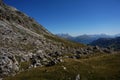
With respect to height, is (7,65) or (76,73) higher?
(7,65)

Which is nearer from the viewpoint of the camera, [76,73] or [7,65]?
[76,73]

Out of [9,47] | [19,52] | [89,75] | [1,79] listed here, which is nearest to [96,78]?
[89,75]

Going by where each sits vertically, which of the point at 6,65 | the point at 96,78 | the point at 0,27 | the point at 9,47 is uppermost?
the point at 0,27

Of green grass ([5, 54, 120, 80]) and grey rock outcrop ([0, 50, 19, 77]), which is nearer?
green grass ([5, 54, 120, 80])

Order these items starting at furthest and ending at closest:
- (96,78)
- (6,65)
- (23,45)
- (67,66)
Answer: (23,45), (6,65), (67,66), (96,78)

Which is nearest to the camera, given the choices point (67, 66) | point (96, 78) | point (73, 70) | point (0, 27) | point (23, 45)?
point (96, 78)

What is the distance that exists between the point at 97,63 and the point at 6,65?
103 ft

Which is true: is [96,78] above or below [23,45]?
below

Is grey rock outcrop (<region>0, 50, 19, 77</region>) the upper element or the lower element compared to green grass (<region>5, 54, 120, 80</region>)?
upper

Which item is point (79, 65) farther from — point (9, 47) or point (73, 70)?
point (9, 47)

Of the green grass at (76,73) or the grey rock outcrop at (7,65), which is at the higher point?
the grey rock outcrop at (7,65)

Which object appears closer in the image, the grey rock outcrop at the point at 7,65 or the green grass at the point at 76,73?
the green grass at the point at 76,73

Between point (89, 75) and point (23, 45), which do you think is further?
point (23, 45)

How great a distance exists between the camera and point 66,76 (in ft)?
162
